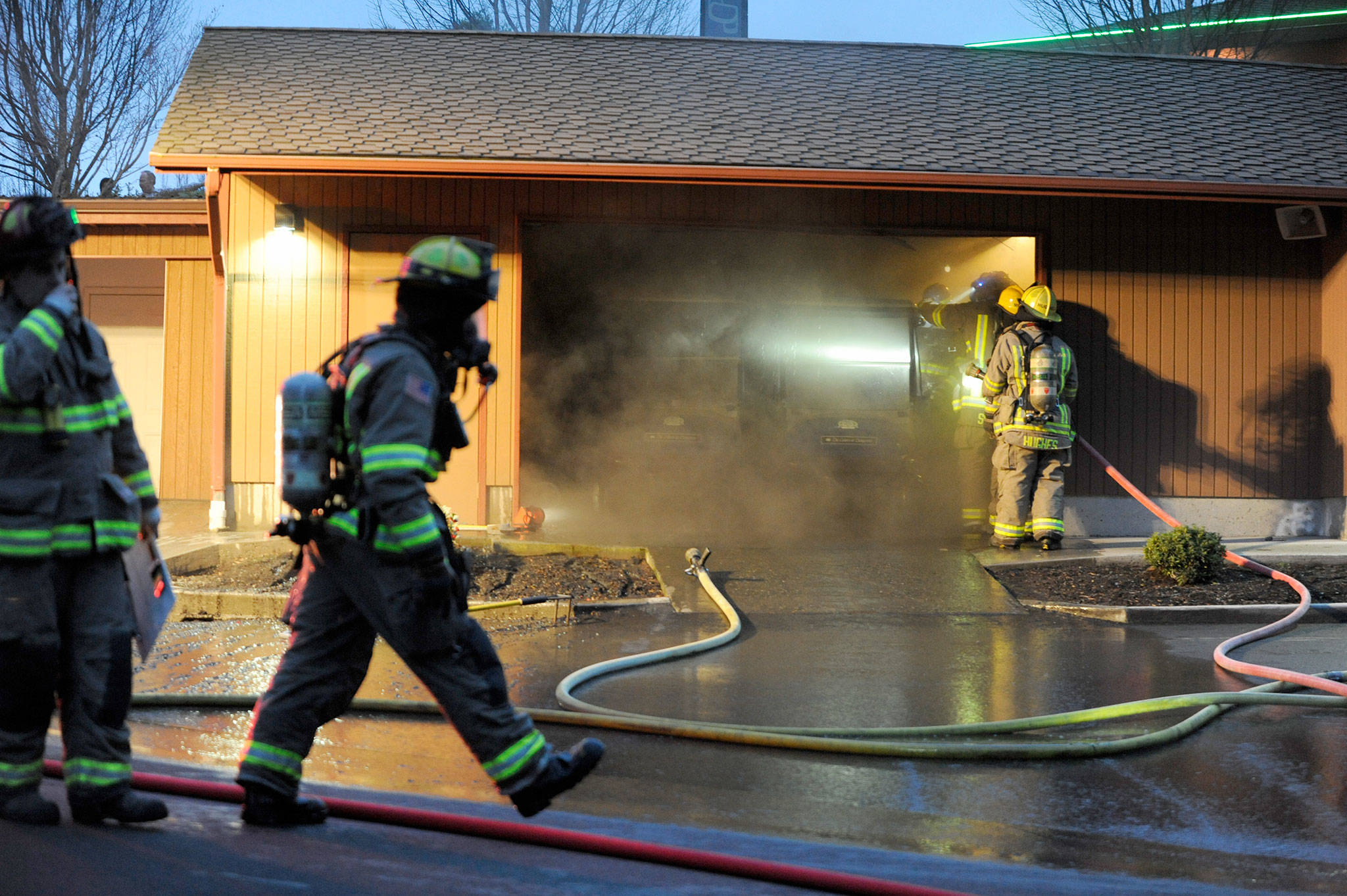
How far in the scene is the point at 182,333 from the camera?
12.7 metres

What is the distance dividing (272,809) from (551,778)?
0.79 m

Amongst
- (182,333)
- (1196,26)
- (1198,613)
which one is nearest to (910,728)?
(1198,613)

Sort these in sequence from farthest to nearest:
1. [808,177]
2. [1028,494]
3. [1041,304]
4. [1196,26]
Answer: [1196,26] < [808,177] < [1041,304] < [1028,494]

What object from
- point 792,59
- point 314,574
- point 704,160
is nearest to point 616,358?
point 704,160

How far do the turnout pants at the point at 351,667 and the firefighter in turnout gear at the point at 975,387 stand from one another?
7.84 metres

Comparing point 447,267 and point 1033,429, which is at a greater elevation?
point 447,267

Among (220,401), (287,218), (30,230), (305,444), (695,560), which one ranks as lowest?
(695,560)

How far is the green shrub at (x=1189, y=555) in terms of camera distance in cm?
807

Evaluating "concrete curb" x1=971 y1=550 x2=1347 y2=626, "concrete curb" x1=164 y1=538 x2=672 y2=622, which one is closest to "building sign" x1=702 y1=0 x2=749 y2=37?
"concrete curb" x1=164 y1=538 x2=672 y2=622

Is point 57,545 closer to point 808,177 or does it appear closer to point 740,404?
point 808,177

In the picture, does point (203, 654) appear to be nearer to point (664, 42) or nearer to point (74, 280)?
point (74, 280)

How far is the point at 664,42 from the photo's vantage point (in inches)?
515

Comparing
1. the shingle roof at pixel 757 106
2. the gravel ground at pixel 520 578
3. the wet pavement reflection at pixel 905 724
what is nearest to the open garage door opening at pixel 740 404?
the shingle roof at pixel 757 106

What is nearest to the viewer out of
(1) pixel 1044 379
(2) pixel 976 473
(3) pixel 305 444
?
(3) pixel 305 444
